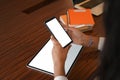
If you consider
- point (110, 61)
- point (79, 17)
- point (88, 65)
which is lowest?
point (88, 65)

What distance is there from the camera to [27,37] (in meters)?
1.19

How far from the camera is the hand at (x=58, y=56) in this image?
3.03 feet

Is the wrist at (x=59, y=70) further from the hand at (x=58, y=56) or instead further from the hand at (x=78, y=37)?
the hand at (x=78, y=37)

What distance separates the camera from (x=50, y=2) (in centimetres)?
155

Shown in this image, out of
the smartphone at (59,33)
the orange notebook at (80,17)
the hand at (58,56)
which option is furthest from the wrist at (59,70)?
the orange notebook at (80,17)

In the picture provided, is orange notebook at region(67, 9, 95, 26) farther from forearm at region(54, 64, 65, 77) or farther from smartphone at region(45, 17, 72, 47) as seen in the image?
forearm at region(54, 64, 65, 77)

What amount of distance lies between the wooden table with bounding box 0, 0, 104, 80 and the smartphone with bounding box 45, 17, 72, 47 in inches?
4.1

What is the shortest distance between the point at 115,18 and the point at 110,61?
11 cm

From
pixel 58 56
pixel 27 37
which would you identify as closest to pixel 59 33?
A: pixel 58 56

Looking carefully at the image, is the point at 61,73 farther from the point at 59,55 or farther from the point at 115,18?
the point at 115,18

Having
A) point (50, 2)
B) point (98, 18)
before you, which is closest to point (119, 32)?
point (98, 18)

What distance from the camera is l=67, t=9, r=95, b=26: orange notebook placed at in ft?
3.96

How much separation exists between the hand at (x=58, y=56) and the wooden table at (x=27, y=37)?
0.22ft

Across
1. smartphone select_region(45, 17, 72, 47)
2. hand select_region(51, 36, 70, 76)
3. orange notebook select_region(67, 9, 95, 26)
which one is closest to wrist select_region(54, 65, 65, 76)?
hand select_region(51, 36, 70, 76)
